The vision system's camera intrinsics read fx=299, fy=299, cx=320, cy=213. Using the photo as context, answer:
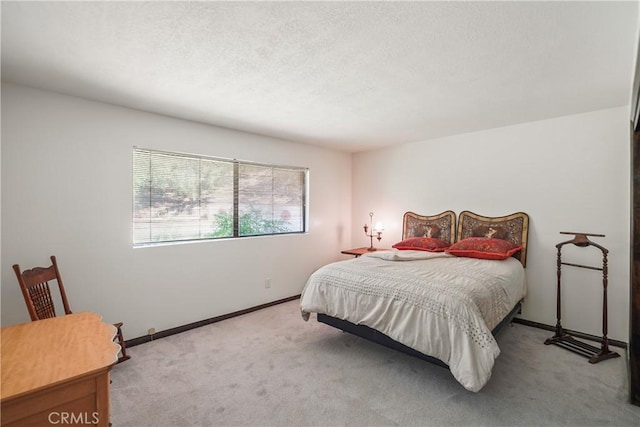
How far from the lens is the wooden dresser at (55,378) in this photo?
43.0 inches

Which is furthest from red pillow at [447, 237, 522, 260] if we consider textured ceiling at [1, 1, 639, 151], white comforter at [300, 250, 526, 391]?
textured ceiling at [1, 1, 639, 151]

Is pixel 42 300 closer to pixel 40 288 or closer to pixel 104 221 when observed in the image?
pixel 40 288

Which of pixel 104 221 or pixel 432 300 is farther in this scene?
pixel 104 221

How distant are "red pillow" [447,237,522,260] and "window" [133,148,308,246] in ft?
7.35

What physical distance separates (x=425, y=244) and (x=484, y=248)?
2.47 feet

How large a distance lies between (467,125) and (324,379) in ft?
10.6

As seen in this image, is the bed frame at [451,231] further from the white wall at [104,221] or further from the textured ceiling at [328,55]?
the white wall at [104,221]

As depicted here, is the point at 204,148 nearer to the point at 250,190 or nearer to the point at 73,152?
the point at 250,190

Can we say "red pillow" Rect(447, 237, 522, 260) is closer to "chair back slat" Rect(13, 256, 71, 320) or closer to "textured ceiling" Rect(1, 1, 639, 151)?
"textured ceiling" Rect(1, 1, 639, 151)

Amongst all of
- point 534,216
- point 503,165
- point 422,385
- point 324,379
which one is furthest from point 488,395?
point 503,165

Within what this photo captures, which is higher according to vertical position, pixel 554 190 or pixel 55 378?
pixel 554 190

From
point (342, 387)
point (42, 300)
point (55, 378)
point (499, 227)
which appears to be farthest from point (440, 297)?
point (42, 300)

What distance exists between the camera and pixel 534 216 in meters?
3.49

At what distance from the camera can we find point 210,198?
360 centimetres
